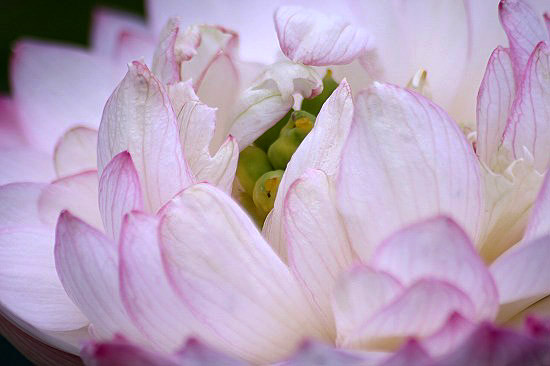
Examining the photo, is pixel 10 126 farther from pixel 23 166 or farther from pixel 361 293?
pixel 361 293

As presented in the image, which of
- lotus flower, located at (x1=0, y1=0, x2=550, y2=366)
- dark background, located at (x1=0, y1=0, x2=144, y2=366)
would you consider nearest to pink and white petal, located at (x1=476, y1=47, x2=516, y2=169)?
lotus flower, located at (x1=0, y1=0, x2=550, y2=366)

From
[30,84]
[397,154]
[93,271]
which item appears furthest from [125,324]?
[30,84]

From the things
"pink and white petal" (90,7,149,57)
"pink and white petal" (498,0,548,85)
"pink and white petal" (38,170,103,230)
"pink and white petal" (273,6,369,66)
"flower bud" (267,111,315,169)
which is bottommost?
"pink and white petal" (38,170,103,230)

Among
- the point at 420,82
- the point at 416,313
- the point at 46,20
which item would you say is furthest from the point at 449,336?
the point at 46,20

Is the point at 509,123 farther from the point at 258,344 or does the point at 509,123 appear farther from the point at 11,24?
the point at 11,24

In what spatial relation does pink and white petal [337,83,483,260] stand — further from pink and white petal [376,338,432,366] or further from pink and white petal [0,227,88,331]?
pink and white petal [0,227,88,331]

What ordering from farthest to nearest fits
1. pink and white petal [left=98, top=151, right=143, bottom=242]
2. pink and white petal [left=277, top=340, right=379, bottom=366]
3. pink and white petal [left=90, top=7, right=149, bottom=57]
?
pink and white petal [left=90, top=7, right=149, bottom=57]
pink and white petal [left=98, top=151, right=143, bottom=242]
pink and white petal [left=277, top=340, right=379, bottom=366]
